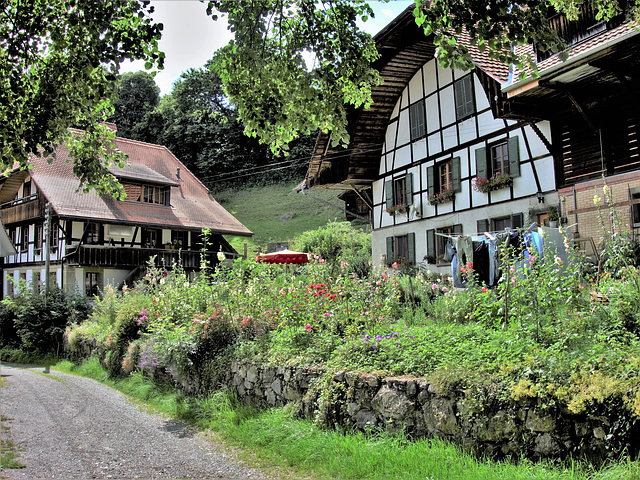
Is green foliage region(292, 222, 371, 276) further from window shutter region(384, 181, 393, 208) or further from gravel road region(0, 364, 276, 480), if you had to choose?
gravel road region(0, 364, 276, 480)

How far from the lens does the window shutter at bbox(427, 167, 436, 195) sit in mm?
20359

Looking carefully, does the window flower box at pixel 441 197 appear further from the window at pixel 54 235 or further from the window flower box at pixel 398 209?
the window at pixel 54 235

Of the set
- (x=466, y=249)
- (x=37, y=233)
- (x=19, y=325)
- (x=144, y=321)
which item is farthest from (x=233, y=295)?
(x=37, y=233)

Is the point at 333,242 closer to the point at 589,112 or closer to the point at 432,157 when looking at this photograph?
the point at 432,157

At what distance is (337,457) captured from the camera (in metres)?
5.50

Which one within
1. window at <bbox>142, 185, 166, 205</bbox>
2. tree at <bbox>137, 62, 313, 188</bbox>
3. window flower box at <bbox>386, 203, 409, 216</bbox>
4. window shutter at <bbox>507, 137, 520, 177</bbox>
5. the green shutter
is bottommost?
window flower box at <bbox>386, 203, 409, 216</bbox>

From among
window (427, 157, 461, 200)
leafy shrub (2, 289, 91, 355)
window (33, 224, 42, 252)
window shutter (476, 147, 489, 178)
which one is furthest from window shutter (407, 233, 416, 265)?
window (33, 224, 42, 252)

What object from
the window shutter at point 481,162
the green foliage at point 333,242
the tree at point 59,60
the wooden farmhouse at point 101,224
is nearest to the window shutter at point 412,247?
→ the window shutter at point 481,162

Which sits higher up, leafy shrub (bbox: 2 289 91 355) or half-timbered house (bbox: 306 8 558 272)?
half-timbered house (bbox: 306 8 558 272)

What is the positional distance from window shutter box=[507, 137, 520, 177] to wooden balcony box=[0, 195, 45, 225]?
2271 cm

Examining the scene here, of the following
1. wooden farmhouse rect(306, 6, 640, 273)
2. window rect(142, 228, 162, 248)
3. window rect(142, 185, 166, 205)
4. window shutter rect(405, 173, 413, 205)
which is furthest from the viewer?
window rect(142, 185, 166, 205)

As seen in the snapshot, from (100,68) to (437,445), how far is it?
5.37 meters

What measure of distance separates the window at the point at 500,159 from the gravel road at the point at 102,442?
12897 millimetres

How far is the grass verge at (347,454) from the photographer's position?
422cm
